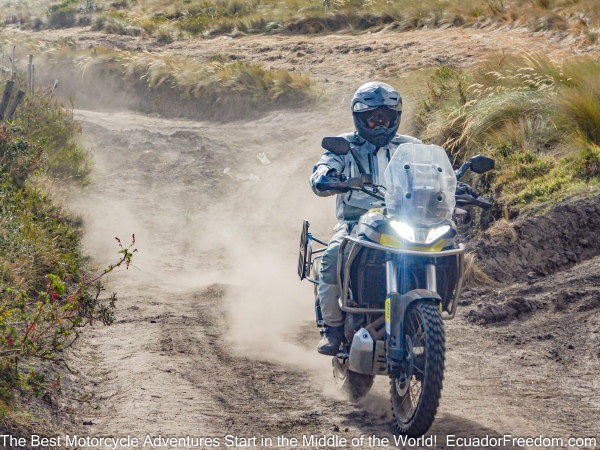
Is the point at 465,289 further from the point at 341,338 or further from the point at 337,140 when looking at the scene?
the point at 337,140

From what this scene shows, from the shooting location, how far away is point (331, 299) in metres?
6.73

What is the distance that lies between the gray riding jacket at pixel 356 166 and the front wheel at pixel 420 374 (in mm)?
1321

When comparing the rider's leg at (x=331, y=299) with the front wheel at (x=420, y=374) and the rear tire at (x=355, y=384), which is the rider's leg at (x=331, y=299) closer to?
the rear tire at (x=355, y=384)

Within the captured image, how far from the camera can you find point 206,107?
2267 centimetres

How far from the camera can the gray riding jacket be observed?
6891 mm

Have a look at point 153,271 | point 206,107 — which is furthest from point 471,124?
point 206,107

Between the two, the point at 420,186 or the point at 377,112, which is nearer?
the point at 420,186

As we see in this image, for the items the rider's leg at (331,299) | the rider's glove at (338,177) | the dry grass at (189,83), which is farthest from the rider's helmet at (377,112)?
the dry grass at (189,83)

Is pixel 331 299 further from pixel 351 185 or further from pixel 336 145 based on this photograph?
pixel 336 145

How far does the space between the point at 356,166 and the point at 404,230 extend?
4.07ft

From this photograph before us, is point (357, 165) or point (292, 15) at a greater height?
point (292, 15)

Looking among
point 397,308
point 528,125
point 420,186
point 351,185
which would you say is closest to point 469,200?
point 420,186

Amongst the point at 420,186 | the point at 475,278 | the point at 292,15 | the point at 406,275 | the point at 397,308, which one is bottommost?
the point at 475,278

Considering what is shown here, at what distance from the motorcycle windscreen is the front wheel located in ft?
2.01
